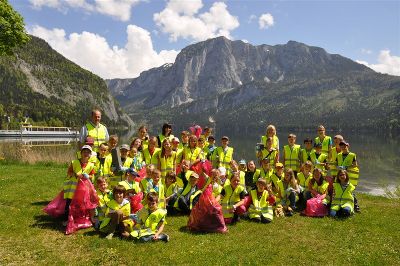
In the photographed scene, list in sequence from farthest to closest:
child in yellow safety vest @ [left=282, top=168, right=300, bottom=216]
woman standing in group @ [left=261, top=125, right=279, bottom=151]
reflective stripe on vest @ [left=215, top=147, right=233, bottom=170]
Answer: reflective stripe on vest @ [left=215, top=147, right=233, bottom=170] < woman standing in group @ [left=261, top=125, right=279, bottom=151] < child in yellow safety vest @ [left=282, top=168, right=300, bottom=216]

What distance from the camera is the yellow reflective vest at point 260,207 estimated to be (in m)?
11.1

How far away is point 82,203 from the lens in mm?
9555

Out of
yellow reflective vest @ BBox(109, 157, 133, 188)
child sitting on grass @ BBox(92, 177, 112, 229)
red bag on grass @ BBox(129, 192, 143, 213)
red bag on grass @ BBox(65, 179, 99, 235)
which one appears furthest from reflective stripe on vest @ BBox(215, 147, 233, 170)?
red bag on grass @ BBox(65, 179, 99, 235)

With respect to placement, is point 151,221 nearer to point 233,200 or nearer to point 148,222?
point 148,222

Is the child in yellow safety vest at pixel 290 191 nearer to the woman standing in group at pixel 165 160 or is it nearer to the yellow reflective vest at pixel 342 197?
the yellow reflective vest at pixel 342 197

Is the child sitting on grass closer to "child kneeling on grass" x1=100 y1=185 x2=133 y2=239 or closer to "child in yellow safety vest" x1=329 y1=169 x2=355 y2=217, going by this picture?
"child kneeling on grass" x1=100 y1=185 x2=133 y2=239

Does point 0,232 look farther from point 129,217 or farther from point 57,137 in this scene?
point 57,137

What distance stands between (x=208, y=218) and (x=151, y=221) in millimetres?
1675

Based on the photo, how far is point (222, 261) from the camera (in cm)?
788

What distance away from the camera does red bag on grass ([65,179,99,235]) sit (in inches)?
375

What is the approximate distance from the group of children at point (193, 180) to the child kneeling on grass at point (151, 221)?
24 millimetres

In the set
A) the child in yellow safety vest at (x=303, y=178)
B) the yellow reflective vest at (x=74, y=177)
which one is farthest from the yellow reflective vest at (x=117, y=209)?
the child in yellow safety vest at (x=303, y=178)

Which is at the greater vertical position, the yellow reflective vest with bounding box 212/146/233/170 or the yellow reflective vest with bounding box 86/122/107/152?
the yellow reflective vest with bounding box 86/122/107/152

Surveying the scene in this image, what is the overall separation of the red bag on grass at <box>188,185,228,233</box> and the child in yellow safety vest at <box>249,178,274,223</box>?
5.01ft
